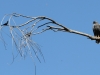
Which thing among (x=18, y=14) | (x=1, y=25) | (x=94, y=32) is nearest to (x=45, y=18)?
(x=18, y=14)

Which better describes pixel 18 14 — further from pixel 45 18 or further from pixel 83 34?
pixel 83 34

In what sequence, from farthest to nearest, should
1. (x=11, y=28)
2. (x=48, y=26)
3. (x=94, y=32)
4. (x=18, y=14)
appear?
(x=94, y=32) → (x=48, y=26) → (x=18, y=14) → (x=11, y=28)

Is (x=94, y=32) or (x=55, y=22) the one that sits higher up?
(x=55, y=22)

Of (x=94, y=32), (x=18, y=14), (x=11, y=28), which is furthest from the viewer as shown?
(x=94, y=32)

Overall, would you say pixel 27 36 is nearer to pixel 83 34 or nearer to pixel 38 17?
pixel 38 17

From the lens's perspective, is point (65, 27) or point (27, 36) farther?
point (65, 27)

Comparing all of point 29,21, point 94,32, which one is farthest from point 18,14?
point 94,32

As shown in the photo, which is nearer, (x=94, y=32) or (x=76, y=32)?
(x=76, y=32)

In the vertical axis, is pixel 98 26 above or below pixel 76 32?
below

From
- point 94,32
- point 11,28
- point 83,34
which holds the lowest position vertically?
point 94,32
